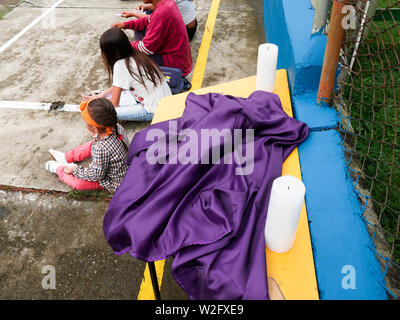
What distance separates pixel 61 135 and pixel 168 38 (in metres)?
1.63

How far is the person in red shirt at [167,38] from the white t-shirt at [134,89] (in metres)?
0.63

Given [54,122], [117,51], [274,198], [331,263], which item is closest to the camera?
[274,198]

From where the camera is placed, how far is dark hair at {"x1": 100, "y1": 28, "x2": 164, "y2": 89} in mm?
3127

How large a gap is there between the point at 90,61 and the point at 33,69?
30.3 inches

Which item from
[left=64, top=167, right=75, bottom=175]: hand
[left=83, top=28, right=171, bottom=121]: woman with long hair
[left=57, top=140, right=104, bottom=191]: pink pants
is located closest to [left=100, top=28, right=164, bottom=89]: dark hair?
[left=83, top=28, right=171, bottom=121]: woman with long hair

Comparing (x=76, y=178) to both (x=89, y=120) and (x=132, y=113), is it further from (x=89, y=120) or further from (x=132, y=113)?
(x=132, y=113)

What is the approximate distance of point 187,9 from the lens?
4543 millimetres

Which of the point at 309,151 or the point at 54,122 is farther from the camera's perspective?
the point at 54,122

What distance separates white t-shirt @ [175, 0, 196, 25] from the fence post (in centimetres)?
279

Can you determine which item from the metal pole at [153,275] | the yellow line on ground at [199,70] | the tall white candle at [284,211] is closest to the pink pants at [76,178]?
the yellow line on ground at [199,70]
